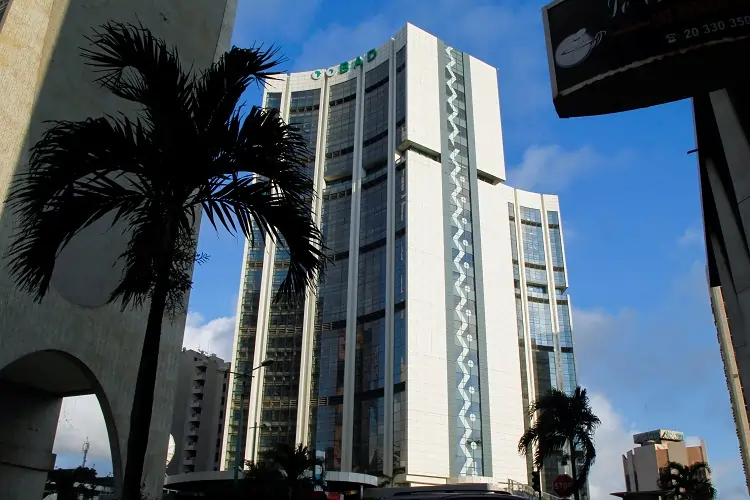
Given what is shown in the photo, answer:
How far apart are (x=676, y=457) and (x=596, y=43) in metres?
127

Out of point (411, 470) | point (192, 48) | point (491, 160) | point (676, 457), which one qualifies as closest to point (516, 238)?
point (491, 160)

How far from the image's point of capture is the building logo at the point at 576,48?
28.7ft

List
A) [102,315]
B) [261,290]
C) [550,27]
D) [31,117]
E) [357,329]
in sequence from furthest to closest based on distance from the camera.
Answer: [261,290], [357,329], [102,315], [31,117], [550,27]

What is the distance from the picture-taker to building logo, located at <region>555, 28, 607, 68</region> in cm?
873

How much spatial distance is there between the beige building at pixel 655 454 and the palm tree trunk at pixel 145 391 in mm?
122858

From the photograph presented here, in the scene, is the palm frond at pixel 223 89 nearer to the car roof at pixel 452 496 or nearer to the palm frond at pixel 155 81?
the palm frond at pixel 155 81

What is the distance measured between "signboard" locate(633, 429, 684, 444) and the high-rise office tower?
78.6 ft

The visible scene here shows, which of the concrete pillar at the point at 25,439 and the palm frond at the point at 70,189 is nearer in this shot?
the palm frond at the point at 70,189

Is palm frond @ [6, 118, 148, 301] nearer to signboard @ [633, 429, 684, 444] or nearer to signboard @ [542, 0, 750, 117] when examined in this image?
signboard @ [542, 0, 750, 117]

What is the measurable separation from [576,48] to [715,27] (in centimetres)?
176

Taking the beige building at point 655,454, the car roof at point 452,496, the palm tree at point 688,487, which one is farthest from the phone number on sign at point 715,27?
the beige building at point 655,454

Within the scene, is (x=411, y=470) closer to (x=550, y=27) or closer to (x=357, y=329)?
(x=357, y=329)

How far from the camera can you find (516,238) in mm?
121500

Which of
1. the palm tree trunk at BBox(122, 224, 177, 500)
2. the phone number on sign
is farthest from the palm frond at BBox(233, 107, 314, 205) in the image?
the phone number on sign
